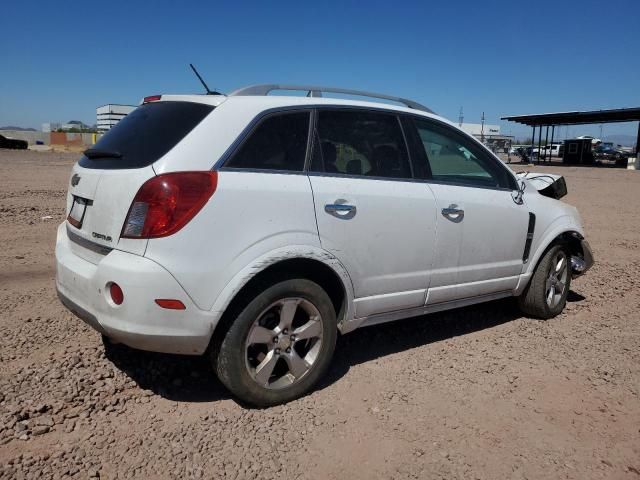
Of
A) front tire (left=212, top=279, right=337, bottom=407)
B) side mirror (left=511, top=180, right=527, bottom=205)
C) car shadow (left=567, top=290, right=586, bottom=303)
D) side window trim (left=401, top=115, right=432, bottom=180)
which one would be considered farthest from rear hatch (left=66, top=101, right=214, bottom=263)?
car shadow (left=567, top=290, right=586, bottom=303)

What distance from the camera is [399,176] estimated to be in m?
3.66

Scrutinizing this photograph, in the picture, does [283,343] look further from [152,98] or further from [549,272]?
[549,272]

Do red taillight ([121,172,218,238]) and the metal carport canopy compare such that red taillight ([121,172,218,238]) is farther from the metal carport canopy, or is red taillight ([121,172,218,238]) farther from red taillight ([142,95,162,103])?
the metal carport canopy

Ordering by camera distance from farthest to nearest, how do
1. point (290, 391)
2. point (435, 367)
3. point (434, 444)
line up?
point (435, 367), point (290, 391), point (434, 444)

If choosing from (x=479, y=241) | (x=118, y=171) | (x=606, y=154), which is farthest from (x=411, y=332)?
(x=606, y=154)

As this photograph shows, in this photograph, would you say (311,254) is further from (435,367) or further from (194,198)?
(435,367)

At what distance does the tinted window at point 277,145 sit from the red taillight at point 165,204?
25 centimetres

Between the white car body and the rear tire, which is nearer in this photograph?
the white car body

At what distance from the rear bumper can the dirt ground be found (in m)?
0.53

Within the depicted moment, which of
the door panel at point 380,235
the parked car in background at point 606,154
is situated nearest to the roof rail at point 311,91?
the door panel at point 380,235

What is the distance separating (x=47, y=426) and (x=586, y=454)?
2897 mm

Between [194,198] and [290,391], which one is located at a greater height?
[194,198]

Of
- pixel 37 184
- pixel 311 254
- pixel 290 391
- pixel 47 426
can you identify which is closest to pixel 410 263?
pixel 311 254

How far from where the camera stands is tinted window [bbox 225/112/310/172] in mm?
2988
